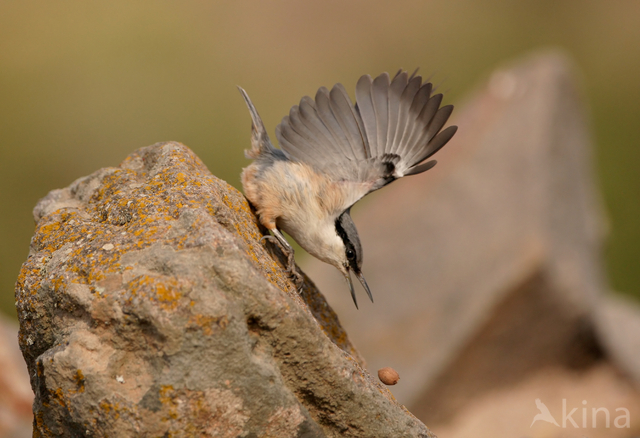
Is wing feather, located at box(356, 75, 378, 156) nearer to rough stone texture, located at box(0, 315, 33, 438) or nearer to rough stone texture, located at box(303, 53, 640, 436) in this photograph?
rough stone texture, located at box(303, 53, 640, 436)

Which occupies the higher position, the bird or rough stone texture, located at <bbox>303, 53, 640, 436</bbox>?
the bird

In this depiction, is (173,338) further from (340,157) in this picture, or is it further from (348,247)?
(340,157)

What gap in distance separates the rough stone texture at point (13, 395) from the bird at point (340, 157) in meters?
3.55

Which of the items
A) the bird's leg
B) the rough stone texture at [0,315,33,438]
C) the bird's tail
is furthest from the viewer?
the rough stone texture at [0,315,33,438]

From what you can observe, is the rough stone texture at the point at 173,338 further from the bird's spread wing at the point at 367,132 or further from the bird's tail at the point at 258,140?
the bird's tail at the point at 258,140

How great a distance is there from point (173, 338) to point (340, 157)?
2.04 metres

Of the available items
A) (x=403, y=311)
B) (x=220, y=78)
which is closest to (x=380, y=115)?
(x=403, y=311)

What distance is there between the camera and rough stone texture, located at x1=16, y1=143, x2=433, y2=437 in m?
2.68

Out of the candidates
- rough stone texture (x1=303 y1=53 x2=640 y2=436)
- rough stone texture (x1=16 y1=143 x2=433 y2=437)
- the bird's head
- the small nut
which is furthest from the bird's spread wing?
rough stone texture (x1=303 y1=53 x2=640 y2=436)

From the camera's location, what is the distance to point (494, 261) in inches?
314

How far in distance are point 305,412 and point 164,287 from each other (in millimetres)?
982

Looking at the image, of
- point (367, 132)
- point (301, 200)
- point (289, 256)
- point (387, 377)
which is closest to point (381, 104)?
point (367, 132)

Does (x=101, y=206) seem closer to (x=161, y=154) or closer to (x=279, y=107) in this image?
(x=161, y=154)

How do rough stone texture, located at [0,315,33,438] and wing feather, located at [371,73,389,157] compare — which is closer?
wing feather, located at [371,73,389,157]
